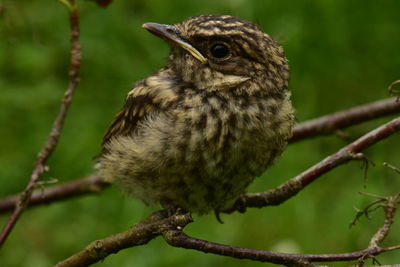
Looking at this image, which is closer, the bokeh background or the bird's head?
the bird's head

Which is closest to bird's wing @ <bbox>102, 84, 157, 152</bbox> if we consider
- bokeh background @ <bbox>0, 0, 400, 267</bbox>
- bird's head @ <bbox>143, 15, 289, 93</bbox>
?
bird's head @ <bbox>143, 15, 289, 93</bbox>

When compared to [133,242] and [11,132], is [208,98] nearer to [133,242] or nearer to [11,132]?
[133,242]

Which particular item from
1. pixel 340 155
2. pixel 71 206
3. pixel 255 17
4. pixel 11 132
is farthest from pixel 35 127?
pixel 340 155

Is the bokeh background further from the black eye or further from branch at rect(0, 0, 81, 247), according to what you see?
the black eye

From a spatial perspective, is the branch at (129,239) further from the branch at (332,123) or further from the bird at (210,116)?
the branch at (332,123)

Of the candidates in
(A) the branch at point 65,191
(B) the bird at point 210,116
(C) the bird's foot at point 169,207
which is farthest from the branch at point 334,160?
(A) the branch at point 65,191
